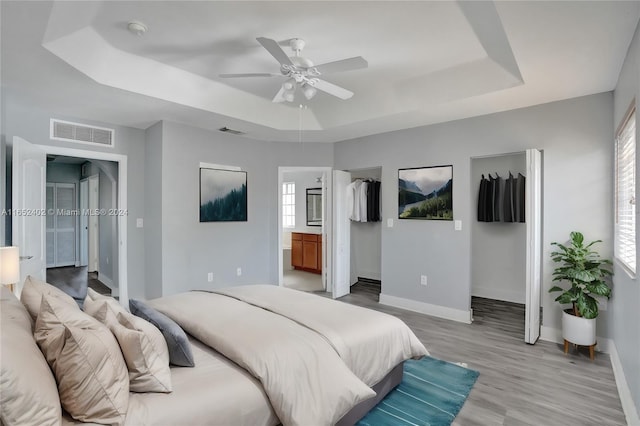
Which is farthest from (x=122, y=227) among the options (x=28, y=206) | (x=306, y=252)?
(x=306, y=252)

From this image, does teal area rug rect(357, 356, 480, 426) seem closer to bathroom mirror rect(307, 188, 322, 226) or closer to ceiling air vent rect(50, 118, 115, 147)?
ceiling air vent rect(50, 118, 115, 147)

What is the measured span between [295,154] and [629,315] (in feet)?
14.0

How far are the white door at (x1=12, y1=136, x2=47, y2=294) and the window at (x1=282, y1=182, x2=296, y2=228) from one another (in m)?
4.88

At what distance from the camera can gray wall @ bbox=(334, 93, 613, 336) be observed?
3.22 meters

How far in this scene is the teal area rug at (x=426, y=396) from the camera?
217 cm

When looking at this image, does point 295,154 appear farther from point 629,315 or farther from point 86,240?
point 86,240

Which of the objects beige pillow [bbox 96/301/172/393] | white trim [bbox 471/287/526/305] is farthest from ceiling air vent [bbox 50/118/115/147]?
white trim [bbox 471/287/526/305]

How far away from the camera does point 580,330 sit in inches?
119

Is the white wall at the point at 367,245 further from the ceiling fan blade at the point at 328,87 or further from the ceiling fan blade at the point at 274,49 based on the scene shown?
the ceiling fan blade at the point at 274,49

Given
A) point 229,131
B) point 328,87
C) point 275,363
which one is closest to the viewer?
point 275,363

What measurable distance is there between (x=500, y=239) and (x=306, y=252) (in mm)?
3654

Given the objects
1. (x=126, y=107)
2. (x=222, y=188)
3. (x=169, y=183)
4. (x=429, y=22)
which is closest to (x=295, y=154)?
(x=222, y=188)

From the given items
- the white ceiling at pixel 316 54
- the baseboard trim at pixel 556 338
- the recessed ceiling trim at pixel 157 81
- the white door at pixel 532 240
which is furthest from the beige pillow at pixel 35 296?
the baseboard trim at pixel 556 338

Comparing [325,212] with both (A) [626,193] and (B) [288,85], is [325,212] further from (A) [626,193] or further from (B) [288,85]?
(A) [626,193]
